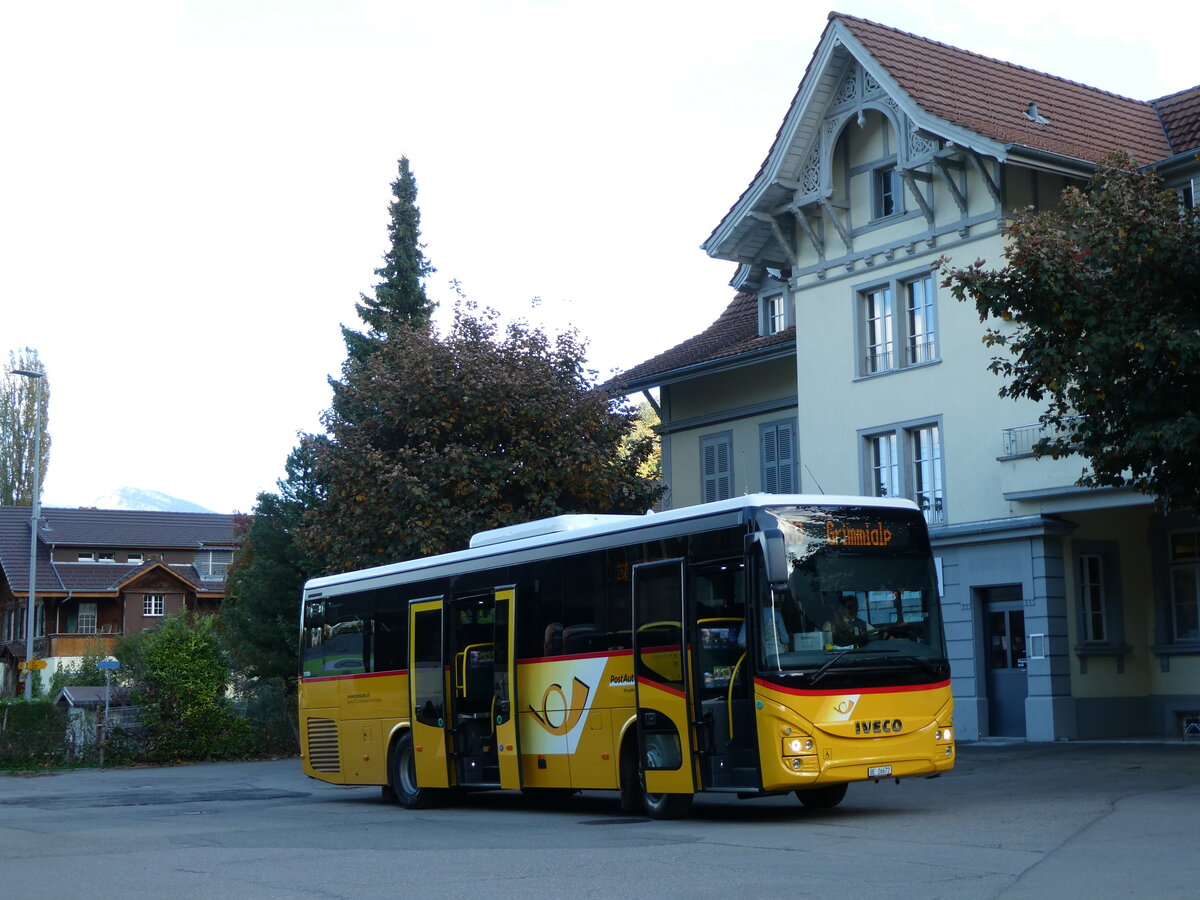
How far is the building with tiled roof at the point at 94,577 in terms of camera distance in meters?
69.2

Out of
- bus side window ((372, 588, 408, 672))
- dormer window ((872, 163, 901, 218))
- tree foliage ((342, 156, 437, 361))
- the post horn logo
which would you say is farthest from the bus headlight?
tree foliage ((342, 156, 437, 361))

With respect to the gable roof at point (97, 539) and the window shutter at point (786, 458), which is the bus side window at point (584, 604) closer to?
the window shutter at point (786, 458)

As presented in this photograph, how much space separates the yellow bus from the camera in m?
13.9

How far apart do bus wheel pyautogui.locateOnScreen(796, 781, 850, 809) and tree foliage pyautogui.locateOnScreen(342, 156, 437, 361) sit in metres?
29.4

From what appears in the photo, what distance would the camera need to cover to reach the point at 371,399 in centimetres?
2830

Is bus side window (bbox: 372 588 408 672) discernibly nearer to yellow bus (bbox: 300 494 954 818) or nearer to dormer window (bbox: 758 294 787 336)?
yellow bus (bbox: 300 494 954 818)

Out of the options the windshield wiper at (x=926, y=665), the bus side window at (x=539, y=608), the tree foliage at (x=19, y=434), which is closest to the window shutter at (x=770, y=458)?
the bus side window at (x=539, y=608)

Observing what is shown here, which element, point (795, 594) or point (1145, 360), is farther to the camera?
point (1145, 360)

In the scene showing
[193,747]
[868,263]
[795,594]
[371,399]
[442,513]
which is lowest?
[193,747]

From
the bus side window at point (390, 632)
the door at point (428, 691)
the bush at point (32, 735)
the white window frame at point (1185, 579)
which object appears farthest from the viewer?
the bush at point (32, 735)

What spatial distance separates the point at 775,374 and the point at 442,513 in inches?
336

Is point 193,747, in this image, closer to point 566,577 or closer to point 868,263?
point 868,263

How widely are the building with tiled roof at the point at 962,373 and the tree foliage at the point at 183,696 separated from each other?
1309 cm

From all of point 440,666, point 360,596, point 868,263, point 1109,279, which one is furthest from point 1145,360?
point 868,263
